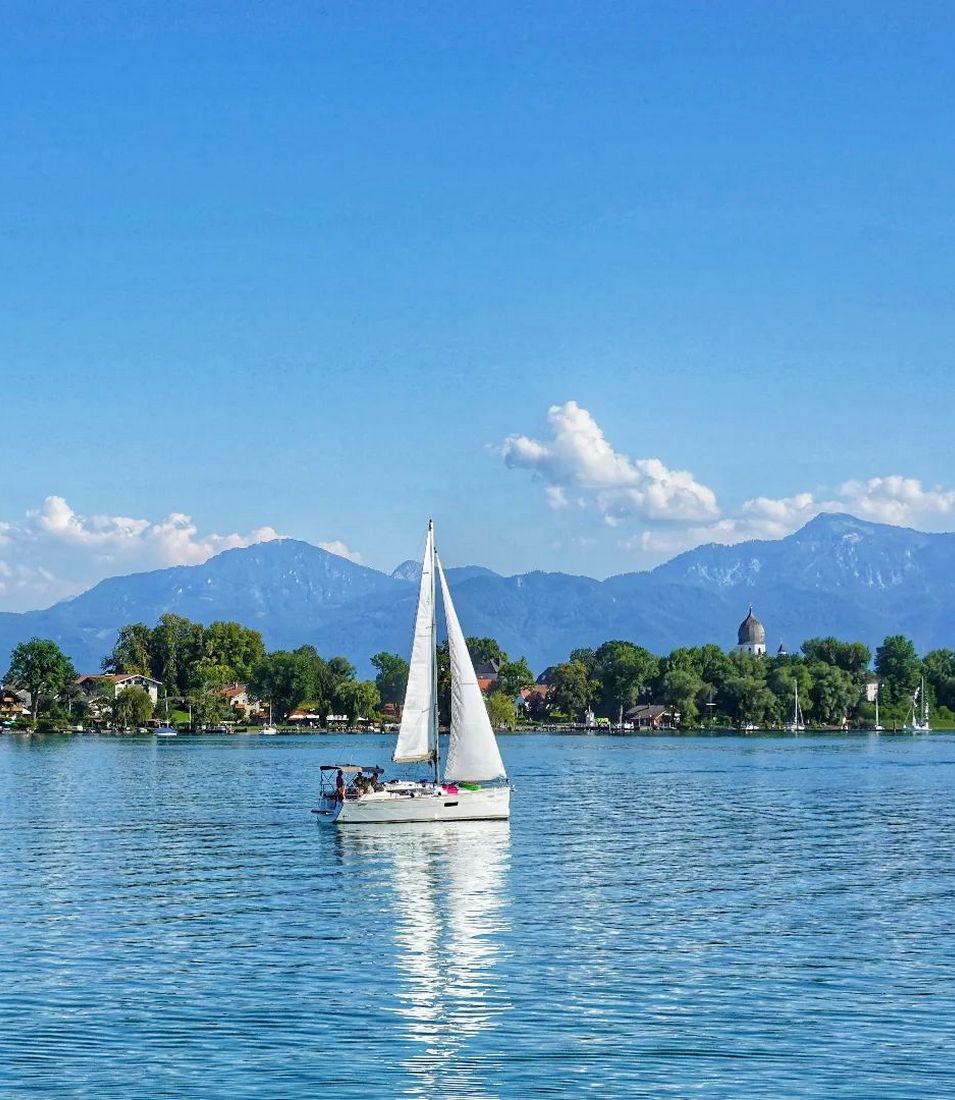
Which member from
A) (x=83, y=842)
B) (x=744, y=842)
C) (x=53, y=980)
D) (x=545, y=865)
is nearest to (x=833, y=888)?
(x=545, y=865)

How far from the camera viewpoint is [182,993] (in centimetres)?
3247

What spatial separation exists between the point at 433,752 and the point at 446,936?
29977mm

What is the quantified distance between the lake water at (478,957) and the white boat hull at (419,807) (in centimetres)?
100

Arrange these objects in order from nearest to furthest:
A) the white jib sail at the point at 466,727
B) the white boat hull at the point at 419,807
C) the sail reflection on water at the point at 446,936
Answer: the sail reflection on water at the point at 446,936, the white boat hull at the point at 419,807, the white jib sail at the point at 466,727

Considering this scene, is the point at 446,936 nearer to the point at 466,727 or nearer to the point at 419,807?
the point at 419,807

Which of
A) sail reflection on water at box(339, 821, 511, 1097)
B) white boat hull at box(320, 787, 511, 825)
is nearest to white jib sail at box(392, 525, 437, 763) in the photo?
white boat hull at box(320, 787, 511, 825)

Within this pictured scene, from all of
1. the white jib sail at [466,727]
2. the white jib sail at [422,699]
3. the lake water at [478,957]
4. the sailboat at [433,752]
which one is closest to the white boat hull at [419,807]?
the sailboat at [433,752]

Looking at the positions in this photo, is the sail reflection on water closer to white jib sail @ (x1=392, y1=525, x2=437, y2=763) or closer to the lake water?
the lake water

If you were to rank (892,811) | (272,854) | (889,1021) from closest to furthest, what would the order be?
(889,1021) → (272,854) → (892,811)

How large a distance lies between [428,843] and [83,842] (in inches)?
608

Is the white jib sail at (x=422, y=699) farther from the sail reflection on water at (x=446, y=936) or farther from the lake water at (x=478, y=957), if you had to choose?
the lake water at (x=478, y=957)

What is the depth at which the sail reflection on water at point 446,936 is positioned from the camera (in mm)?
27688

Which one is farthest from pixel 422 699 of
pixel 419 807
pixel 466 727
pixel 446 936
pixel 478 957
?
pixel 478 957

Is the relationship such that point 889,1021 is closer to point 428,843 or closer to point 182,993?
point 182,993
